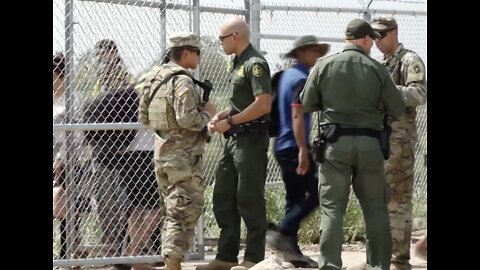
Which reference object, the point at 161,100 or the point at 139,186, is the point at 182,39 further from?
the point at 139,186

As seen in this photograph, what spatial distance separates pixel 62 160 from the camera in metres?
7.91

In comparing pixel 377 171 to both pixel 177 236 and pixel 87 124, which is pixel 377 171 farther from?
pixel 87 124

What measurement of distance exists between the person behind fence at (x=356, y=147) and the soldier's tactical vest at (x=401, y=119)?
697 millimetres

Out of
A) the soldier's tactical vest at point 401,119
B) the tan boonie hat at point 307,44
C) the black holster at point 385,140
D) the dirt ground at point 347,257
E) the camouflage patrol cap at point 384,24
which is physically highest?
the camouflage patrol cap at point 384,24

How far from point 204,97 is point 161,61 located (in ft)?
3.12

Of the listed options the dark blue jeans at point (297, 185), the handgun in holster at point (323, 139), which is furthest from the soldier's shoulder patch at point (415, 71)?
the dark blue jeans at point (297, 185)

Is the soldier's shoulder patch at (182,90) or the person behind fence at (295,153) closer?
the soldier's shoulder patch at (182,90)

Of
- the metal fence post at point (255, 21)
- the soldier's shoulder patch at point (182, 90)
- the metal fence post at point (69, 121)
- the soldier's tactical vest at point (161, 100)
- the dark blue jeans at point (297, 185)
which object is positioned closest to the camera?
the soldier's shoulder patch at point (182, 90)

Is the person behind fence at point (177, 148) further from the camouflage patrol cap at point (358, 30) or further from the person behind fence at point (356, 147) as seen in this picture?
the camouflage patrol cap at point (358, 30)

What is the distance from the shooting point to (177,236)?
22.9 ft

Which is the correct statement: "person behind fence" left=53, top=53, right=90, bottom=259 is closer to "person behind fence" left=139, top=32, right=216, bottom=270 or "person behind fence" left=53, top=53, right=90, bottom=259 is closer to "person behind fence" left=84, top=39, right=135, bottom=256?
"person behind fence" left=84, top=39, right=135, bottom=256

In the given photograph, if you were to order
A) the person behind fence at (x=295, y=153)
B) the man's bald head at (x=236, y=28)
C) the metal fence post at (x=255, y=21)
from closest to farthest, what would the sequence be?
the man's bald head at (x=236, y=28) < the person behind fence at (x=295, y=153) < the metal fence post at (x=255, y=21)

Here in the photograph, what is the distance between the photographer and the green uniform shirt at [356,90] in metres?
6.46

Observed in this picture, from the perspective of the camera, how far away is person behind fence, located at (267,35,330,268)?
7.45 m
